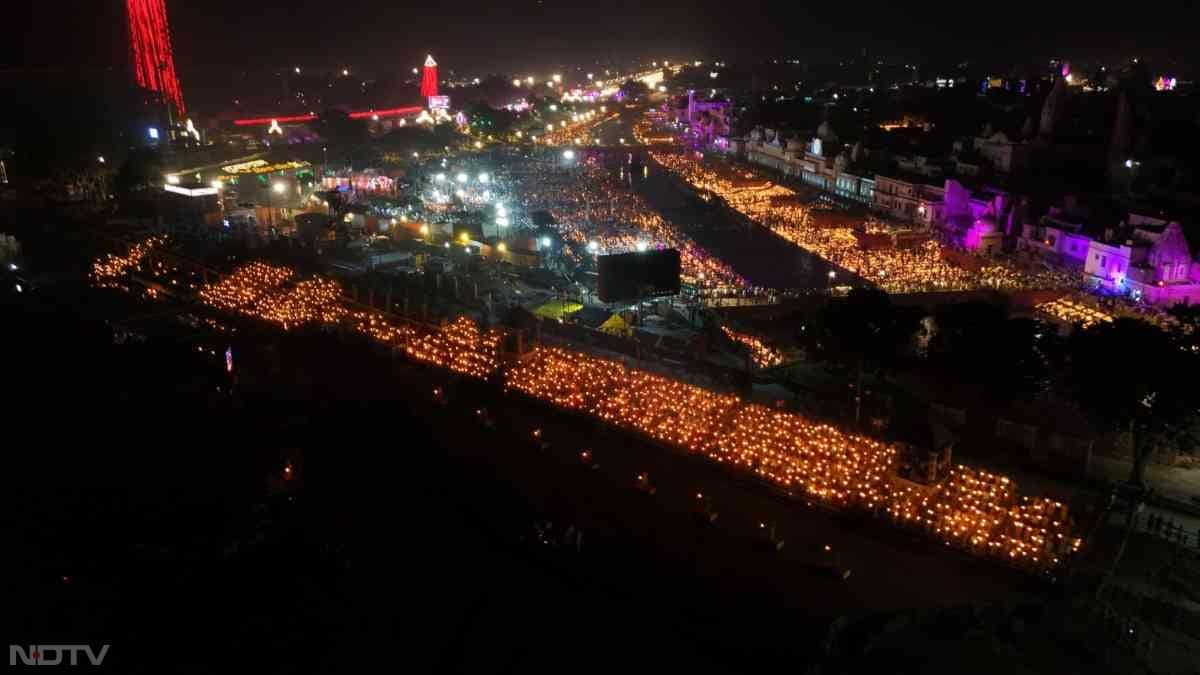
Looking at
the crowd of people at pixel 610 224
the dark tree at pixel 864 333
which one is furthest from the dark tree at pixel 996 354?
the crowd of people at pixel 610 224

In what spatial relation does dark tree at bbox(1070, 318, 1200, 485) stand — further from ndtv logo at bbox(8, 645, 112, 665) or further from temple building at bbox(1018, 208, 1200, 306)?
ndtv logo at bbox(8, 645, 112, 665)

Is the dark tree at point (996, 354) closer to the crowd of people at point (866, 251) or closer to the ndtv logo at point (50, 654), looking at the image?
the crowd of people at point (866, 251)

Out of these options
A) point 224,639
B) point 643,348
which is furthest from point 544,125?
point 224,639

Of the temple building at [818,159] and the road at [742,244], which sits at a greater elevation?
the temple building at [818,159]

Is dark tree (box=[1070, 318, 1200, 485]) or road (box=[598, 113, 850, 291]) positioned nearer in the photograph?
dark tree (box=[1070, 318, 1200, 485])

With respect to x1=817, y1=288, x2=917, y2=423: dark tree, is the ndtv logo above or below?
below

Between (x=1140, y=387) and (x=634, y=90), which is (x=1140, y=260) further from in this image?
(x=634, y=90)

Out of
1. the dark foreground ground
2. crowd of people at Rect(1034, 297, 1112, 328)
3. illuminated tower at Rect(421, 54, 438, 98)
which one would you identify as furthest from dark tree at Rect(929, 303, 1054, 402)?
illuminated tower at Rect(421, 54, 438, 98)

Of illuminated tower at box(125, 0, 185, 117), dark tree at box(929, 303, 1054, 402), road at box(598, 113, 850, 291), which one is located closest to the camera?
dark tree at box(929, 303, 1054, 402)
